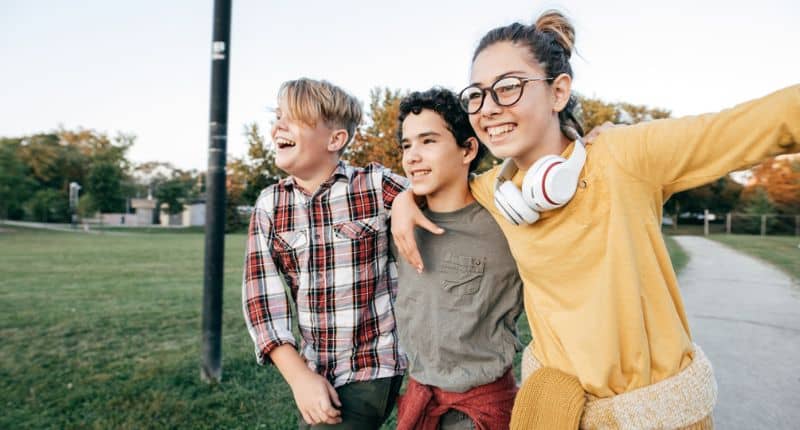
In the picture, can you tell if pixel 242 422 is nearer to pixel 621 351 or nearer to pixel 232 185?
pixel 621 351

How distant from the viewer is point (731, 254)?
1516cm

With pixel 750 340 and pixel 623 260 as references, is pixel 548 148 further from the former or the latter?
pixel 750 340

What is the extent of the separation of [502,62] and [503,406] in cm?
115

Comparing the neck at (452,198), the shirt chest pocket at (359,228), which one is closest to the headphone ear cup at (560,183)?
the neck at (452,198)

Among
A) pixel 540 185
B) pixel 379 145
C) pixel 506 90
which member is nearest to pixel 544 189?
pixel 540 185

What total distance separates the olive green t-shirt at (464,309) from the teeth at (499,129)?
1.43ft

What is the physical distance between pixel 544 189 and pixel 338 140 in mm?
1002

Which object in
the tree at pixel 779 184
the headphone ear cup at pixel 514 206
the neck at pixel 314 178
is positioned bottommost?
the headphone ear cup at pixel 514 206

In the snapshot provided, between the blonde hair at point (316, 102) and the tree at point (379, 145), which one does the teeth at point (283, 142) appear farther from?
the tree at point (379, 145)

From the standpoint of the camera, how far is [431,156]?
2.15 m

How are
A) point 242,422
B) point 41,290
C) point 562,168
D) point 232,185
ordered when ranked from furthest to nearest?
point 232,185, point 41,290, point 242,422, point 562,168

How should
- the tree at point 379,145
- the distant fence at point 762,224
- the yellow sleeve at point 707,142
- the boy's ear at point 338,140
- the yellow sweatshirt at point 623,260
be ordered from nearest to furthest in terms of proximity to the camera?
the yellow sleeve at point 707,142 → the yellow sweatshirt at point 623,260 → the boy's ear at point 338,140 → the tree at point 379,145 → the distant fence at point 762,224

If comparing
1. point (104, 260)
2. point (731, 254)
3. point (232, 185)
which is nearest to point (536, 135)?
point (731, 254)

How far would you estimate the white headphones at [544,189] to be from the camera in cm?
152
